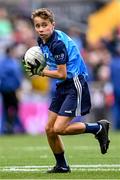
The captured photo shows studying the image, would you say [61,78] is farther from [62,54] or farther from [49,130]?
[49,130]

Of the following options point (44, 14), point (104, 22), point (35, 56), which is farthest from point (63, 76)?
point (104, 22)

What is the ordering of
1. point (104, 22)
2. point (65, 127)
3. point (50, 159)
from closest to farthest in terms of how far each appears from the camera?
point (65, 127), point (50, 159), point (104, 22)

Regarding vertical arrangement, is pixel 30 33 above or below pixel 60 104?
below

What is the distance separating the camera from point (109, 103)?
A: 23.5 metres

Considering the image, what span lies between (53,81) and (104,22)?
3.61 m

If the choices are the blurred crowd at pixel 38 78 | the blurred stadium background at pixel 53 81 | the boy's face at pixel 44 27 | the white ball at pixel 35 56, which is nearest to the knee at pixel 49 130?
the white ball at pixel 35 56

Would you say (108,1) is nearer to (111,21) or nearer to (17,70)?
(111,21)

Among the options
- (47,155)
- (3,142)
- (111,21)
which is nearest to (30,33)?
(111,21)

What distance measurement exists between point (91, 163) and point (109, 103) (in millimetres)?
10609

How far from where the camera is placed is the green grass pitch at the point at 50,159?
1114 cm

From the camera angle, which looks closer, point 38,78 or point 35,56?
point 35,56

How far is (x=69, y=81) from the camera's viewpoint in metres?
11.5

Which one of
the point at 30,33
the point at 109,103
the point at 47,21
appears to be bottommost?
the point at 109,103

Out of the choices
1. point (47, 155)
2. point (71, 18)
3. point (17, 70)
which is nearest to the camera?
point (47, 155)
